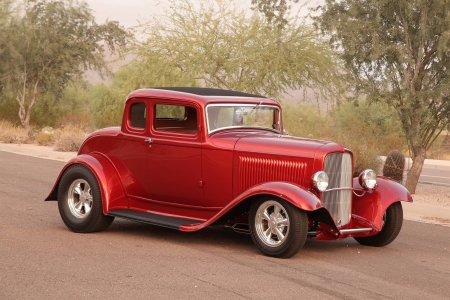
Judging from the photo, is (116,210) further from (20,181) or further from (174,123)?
(20,181)

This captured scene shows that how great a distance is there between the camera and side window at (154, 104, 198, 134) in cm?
1043

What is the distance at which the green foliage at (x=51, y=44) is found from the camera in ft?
123

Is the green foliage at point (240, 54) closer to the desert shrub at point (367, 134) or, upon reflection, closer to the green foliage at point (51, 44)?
the desert shrub at point (367, 134)

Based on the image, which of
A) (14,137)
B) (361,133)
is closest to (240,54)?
(361,133)

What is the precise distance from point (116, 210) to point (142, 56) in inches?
620

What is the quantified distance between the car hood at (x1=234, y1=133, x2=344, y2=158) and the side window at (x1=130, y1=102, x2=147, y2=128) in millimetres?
1486

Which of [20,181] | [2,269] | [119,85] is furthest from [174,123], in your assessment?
[119,85]

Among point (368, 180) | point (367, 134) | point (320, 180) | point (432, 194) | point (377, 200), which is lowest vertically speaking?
point (432, 194)

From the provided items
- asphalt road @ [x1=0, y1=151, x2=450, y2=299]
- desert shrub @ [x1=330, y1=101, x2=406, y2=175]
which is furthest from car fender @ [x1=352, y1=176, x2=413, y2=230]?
desert shrub @ [x1=330, y1=101, x2=406, y2=175]

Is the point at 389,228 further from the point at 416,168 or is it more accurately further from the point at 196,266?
the point at 416,168

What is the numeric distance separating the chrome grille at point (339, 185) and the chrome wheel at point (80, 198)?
300cm

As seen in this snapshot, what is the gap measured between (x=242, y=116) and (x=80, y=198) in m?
2.27

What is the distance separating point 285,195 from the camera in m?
8.84

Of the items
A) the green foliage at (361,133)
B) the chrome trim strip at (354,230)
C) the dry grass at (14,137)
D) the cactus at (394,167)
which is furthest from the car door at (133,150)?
the dry grass at (14,137)
